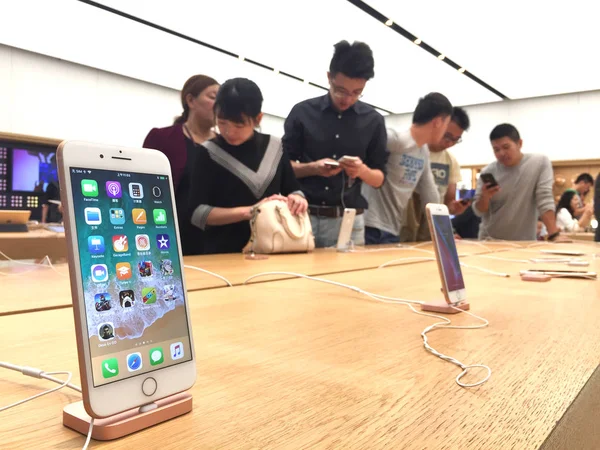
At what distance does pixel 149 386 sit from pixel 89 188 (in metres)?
0.14

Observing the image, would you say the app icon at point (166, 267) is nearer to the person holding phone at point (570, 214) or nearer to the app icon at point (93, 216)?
→ the app icon at point (93, 216)

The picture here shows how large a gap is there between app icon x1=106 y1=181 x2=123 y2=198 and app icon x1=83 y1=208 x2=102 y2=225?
2cm

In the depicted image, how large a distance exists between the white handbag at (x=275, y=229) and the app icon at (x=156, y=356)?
114 cm

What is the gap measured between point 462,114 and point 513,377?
2.49 m

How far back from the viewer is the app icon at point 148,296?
36 cm

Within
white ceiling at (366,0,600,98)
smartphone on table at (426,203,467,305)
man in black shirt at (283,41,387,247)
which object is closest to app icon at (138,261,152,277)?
smartphone on table at (426,203,467,305)

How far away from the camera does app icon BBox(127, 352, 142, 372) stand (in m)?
0.34

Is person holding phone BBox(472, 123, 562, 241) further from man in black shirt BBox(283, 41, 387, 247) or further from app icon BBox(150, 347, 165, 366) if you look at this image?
app icon BBox(150, 347, 165, 366)

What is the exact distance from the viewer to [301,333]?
60 cm

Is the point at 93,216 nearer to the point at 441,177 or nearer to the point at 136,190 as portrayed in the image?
the point at 136,190

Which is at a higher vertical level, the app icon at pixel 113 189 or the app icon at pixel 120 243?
the app icon at pixel 113 189

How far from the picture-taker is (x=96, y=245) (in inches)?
13.4

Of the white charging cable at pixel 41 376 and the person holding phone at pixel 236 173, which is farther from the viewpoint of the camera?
the person holding phone at pixel 236 173

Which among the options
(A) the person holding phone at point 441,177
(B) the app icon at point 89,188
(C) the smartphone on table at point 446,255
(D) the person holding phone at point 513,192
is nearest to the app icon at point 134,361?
(B) the app icon at point 89,188
